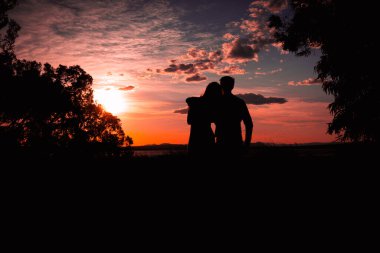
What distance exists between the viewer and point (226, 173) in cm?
533

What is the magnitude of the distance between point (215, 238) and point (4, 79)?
21.8 metres

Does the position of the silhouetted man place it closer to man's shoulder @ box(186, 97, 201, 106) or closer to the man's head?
the man's head

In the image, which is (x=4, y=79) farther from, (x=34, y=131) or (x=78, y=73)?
(x=78, y=73)

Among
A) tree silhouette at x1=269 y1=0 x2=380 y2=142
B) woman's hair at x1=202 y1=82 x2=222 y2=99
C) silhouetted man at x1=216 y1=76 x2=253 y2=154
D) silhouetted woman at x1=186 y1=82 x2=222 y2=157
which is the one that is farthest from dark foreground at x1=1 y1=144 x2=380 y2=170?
tree silhouette at x1=269 y1=0 x2=380 y2=142

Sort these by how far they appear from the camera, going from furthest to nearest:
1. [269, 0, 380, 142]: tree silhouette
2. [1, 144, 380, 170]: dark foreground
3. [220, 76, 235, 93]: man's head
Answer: [269, 0, 380, 142]: tree silhouette, [1, 144, 380, 170]: dark foreground, [220, 76, 235, 93]: man's head

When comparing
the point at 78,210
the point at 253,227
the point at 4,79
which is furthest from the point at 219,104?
the point at 4,79

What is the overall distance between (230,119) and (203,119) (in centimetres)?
51

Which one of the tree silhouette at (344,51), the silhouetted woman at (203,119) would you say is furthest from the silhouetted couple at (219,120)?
the tree silhouette at (344,51)

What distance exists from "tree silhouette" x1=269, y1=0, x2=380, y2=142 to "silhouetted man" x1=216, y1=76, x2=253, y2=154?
A: 14296 millimetres

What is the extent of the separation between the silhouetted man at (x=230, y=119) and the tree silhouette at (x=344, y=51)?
1430 cm

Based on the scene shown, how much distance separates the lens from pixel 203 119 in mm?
Result: 5328

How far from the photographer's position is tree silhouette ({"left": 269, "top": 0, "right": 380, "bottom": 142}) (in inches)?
629

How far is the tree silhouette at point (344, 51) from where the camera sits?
52.4 feet

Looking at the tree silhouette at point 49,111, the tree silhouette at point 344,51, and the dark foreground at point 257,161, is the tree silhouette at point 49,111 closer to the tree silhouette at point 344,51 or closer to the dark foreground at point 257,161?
the dark foreground at point 257,161
